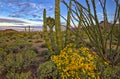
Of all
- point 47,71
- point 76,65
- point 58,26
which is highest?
point 58,26

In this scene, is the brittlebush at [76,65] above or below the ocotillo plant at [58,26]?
below

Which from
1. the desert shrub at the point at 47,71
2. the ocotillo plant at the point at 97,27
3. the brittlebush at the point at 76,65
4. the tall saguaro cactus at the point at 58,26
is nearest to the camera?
the ocotillo plant at the point at 97,27

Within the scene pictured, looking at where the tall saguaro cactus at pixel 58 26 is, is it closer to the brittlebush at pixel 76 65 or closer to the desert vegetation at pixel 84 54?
the desert vegetation at pixel 84 54

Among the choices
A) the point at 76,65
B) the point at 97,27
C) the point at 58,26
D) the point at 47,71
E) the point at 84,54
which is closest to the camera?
the point at 97,27

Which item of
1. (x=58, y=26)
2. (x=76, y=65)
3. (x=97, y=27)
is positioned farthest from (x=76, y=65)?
(x=58, y=26)

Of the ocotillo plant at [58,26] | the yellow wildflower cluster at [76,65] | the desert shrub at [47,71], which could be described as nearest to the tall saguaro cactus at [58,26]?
the ocotillo plant at [58,26]

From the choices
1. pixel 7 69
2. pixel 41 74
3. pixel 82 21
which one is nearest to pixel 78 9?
pixel 82 21

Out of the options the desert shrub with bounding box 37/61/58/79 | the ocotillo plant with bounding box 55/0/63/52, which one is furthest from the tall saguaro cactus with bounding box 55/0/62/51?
the desert shrub with bounding box 37/61/58/79

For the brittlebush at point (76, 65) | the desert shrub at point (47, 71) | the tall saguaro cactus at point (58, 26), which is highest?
the tall saguaro cactus at point (58, 26)

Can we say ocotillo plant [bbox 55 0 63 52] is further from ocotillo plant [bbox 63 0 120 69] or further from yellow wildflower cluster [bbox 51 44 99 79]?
ocotillo plant [bbox 63 0 120 69]

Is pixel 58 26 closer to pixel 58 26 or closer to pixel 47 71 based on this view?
pixel 58 26

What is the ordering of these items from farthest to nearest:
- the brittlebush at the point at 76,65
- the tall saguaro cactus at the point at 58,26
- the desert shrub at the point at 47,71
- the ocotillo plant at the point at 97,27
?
→ the tall saguaro cactus at the point at 58,26 < the desert shrub at the point at 47,71 < the brittlebush at the point at 76,65 < the ocotillo plant at the point at 97,27

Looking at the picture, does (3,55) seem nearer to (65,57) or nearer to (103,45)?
(65,57)

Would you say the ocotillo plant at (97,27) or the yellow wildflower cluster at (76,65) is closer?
the ocotillo plant at (97,27)
